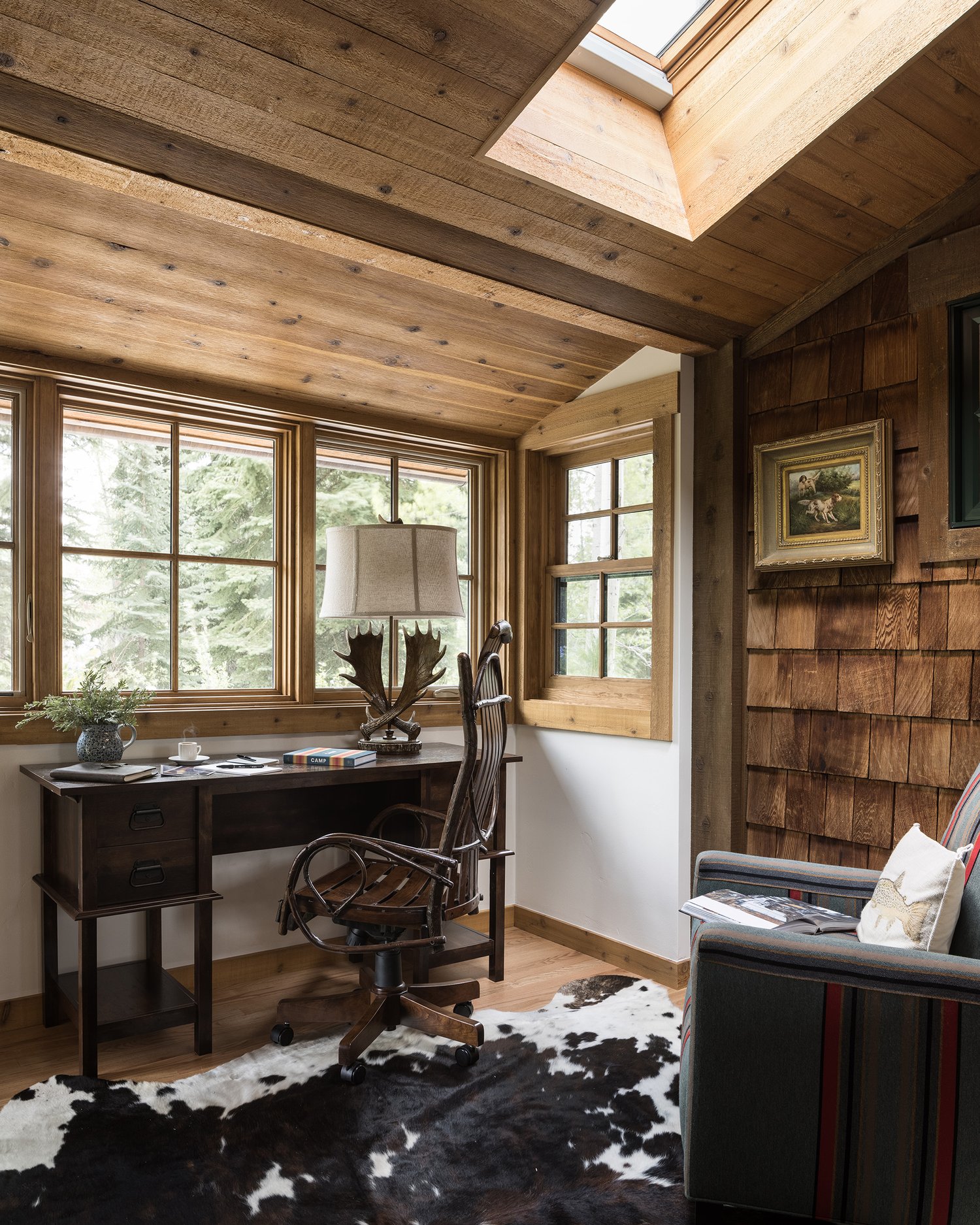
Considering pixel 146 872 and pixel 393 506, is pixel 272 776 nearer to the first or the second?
pixel 146 872

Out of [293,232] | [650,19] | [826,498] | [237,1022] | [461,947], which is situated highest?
[650,19]

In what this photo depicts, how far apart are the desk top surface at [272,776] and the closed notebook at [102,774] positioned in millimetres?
12

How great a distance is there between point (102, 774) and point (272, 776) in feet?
1.51

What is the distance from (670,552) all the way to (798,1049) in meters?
1.86

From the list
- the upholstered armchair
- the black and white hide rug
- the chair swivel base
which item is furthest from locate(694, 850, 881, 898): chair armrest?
the chair swivel base

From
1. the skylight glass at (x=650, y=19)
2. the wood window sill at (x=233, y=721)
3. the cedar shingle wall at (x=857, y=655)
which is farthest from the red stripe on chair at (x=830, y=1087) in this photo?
the skylight glass at (x=650, y=19)

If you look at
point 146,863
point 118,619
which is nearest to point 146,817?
point 146,863

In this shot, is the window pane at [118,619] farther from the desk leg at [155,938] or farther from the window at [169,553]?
the desk leg at [155,938]

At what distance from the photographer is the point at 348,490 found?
3.56 meters

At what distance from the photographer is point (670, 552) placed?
3244 mm

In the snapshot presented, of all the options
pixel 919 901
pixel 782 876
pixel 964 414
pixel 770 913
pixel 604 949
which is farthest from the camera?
pixel 604 949

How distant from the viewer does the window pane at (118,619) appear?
2.96 metres

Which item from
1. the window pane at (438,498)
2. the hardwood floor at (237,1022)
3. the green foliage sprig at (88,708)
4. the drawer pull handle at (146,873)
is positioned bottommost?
the hardwood floor at (237,1022)

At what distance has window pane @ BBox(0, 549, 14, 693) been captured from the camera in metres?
2.84
